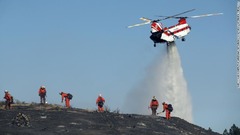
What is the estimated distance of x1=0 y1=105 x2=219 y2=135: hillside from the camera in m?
31.6

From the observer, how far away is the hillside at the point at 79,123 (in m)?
31.6

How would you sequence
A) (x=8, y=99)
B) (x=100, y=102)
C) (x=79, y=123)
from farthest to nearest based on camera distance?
(x=100, y=102)
(x=8, y=99)
(x=79, y=123)

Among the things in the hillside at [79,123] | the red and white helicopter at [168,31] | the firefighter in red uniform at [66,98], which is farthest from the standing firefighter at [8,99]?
Result: the red and white helicopter at [168,31]

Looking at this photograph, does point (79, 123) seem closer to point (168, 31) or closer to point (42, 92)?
point (42, 92)

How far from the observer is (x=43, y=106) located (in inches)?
1545

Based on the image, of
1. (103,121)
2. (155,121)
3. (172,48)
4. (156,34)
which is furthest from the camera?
(172,48)

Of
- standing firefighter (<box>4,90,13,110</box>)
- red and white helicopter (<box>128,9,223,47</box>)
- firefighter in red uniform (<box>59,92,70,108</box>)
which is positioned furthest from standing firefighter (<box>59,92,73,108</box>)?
red and white helicopter (<box>128,9,223,47</box>)

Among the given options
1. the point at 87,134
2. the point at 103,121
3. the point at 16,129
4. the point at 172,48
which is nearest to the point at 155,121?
the point at 103,121

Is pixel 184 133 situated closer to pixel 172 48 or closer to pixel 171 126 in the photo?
pixel 171 126

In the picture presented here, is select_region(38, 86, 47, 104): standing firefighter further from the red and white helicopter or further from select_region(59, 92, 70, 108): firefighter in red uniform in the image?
the red and white helicopter

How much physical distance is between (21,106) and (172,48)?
106ft

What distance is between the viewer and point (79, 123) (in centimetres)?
3381

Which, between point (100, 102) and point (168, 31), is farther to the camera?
point (168, 31)

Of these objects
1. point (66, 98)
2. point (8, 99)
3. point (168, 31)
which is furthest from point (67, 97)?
point (168, 31)
